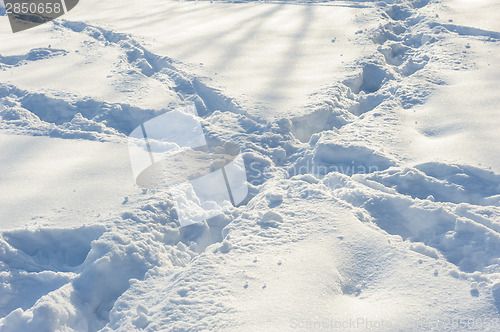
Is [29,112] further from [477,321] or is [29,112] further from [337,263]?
[477,321]

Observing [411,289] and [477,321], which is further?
[411,289]

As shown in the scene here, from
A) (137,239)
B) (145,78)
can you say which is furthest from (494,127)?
(145,78)

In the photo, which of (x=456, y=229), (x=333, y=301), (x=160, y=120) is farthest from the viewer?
(x=160, y=120)

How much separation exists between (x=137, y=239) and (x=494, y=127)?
90.2 inches

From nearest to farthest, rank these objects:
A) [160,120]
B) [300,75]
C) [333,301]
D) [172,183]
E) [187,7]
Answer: [333,301] → [172,183] → [160,120] → [300,75] → [187,7]

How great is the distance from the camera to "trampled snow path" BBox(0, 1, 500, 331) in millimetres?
1901

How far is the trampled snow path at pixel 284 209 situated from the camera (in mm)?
1901

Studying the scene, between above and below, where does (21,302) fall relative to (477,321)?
below

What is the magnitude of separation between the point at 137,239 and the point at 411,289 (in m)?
1.30

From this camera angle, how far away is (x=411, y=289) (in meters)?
1.89

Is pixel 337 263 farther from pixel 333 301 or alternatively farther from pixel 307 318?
pixel 307 318

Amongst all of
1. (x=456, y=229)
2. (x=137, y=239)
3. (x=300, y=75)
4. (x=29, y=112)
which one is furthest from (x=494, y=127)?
(x=29, y=112)

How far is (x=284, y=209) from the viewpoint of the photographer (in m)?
2.45

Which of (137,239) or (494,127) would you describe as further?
(494,127)
